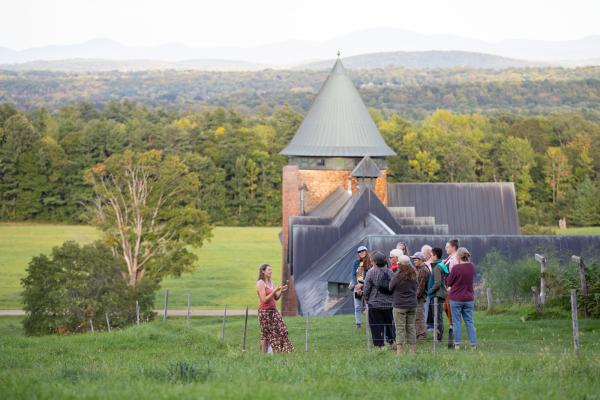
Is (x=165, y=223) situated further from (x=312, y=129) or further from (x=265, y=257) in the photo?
(x=265, y=257)

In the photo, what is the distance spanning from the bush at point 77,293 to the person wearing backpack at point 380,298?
57.7 feet

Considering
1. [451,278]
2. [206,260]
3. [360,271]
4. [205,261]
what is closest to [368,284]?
[451,278]

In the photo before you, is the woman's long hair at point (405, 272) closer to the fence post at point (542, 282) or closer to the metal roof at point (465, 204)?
the fence post at point (542, 282)

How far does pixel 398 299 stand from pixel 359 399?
497cm

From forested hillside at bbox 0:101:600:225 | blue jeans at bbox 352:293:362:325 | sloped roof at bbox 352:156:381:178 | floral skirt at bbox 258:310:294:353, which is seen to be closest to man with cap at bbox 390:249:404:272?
floral skirt at bbox 258:310:294:353

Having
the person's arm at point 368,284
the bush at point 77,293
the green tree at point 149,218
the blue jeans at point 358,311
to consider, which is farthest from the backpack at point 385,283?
the green tree at point 149,218

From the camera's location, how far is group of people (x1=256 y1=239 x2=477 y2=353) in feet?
50.1

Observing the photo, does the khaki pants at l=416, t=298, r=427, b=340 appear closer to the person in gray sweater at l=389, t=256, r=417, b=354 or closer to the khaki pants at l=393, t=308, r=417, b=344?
the khaki pants at l=393, t=308, r=417, b=344

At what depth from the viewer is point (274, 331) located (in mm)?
16062

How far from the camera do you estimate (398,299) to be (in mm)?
15242

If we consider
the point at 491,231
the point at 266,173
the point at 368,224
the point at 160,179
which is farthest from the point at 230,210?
the point at 368,224

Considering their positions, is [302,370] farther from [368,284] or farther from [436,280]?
[436,280]

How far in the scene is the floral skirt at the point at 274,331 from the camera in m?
15.9

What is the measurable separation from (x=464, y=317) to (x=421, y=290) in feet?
3.39
